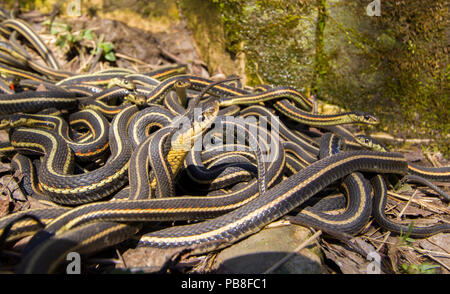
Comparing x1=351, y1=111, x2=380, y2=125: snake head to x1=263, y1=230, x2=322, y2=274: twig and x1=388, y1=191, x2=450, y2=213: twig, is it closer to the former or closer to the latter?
x1=388, y1=191, x2=450, y2=213: twig

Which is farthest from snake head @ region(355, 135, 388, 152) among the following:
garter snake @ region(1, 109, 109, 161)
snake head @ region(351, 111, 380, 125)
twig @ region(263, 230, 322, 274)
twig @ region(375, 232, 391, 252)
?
garter snake @ region(1, 109, 109, 161)

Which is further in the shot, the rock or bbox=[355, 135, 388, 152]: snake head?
bbox=[355, 135, 388, 152]: snake head

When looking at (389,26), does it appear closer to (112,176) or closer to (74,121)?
(112,176)

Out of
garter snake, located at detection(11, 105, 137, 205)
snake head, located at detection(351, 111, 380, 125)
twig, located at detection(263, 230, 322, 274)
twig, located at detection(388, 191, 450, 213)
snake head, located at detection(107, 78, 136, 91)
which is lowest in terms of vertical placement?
twig, located at detection(263, 230, 322, 274)

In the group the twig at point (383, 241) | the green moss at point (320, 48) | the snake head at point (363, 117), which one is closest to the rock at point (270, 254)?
the twig at point (383, 241)

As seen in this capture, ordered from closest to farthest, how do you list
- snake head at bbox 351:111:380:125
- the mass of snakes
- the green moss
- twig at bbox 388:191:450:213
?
A: the mass of snakes
twig at bbox 388:191:450:213
snake head at bbox 351:111:380:125
the green moss

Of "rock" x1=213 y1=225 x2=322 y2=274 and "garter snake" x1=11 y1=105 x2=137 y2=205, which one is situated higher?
"garter snake" x1=11 y1=105 x2=137 y2=205
